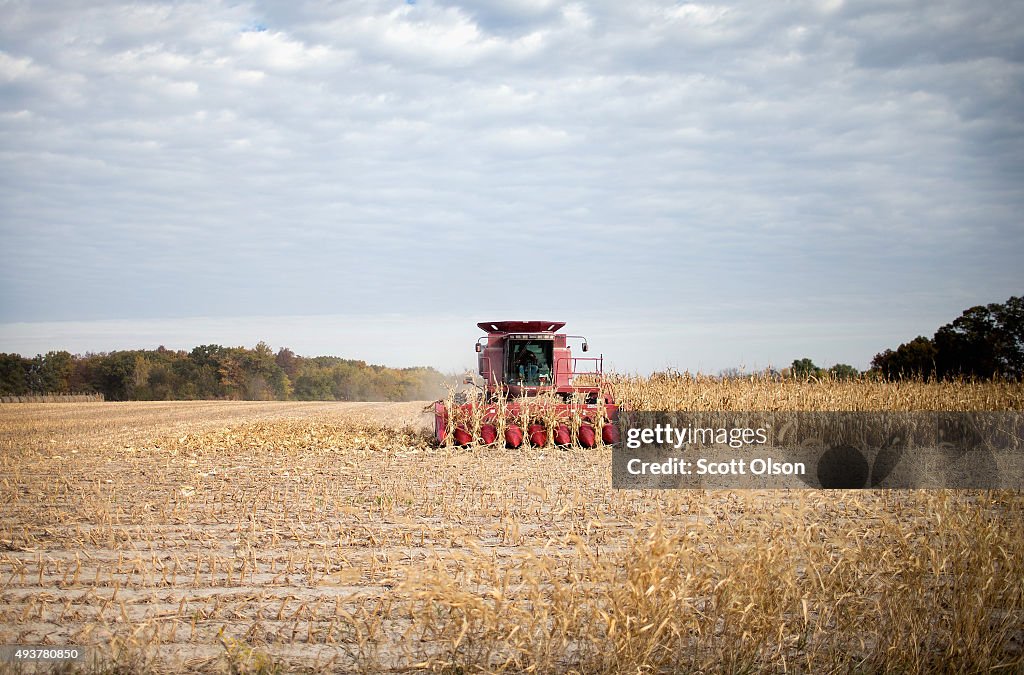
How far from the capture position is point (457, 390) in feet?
58.1

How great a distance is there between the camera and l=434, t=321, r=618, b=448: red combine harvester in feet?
50.6

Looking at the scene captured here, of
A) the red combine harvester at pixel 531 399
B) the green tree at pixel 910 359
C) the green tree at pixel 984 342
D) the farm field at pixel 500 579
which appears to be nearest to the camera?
the farm field at pixel 500 579

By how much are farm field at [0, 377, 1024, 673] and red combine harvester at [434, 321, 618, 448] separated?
13.1ft

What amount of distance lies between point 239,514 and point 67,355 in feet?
142

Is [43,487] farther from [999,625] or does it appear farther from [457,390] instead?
[999,625]

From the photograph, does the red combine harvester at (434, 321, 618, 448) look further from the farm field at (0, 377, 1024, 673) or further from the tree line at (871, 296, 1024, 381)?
the tree line at (871, 296, 1024, 381)

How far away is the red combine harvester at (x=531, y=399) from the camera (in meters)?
15.4

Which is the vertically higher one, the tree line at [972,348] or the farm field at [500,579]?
the tree line at [972,348]

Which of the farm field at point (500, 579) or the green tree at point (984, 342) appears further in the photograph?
the green tree at point (984, 342)
